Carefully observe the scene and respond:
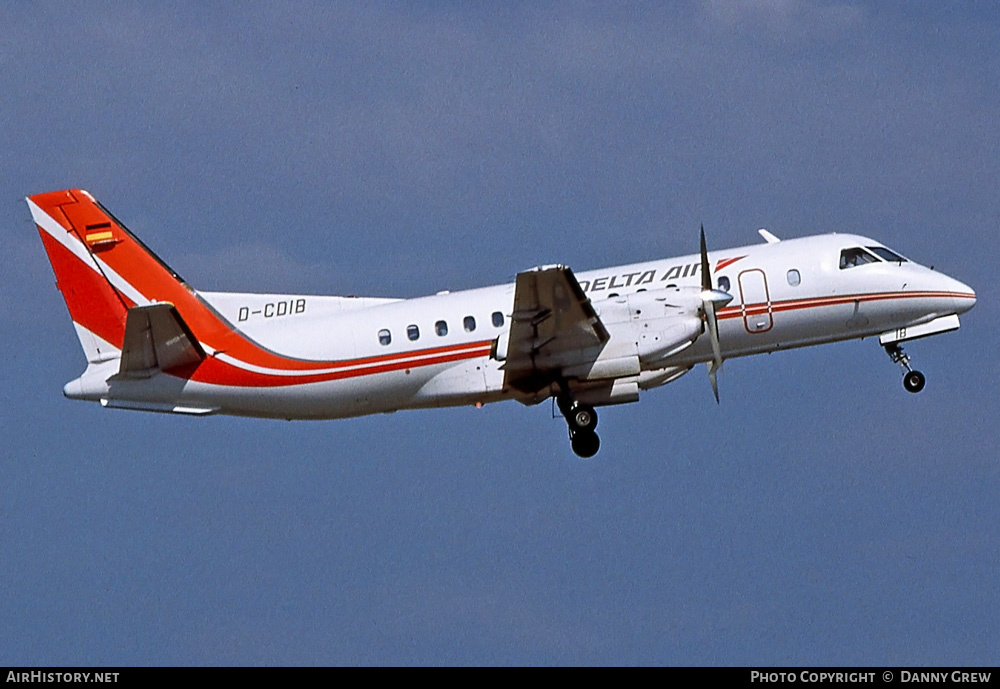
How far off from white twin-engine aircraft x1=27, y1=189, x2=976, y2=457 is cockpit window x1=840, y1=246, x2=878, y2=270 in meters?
0.04

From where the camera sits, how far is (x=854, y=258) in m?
29.2

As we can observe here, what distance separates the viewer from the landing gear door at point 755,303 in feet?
93.4

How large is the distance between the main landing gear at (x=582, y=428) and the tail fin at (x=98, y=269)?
23.9 ft

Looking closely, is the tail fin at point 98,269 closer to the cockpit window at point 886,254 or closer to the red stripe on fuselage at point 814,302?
the red stripe on fuselage at point 814,302

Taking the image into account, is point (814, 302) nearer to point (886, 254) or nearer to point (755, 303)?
point (755, 303)

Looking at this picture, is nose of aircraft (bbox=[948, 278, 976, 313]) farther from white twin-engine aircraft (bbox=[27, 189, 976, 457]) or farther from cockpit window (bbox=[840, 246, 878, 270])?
cockpit window (bbox=[840, 246, 878, 270])

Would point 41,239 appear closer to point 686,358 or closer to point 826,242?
point 686,358

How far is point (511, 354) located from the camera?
88.9 feet

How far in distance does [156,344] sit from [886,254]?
45.4 ft

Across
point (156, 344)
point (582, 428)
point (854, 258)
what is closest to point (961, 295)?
point (854, 258)
